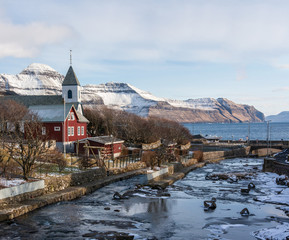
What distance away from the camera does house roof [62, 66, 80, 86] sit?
76.6 m

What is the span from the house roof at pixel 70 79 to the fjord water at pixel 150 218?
4852 centimetres

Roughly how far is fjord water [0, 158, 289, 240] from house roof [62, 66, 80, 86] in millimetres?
48515

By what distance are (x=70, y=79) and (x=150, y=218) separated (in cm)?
5956

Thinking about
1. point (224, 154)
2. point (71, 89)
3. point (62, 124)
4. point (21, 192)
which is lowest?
point (224, 154)

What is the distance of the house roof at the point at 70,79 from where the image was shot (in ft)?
251

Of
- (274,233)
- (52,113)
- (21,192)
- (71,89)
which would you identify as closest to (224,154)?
(71,89)

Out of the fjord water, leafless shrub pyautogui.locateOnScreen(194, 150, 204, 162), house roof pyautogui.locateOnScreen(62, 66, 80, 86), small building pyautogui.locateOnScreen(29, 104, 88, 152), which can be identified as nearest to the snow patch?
the fjord water

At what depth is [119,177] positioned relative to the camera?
3706 centimetres

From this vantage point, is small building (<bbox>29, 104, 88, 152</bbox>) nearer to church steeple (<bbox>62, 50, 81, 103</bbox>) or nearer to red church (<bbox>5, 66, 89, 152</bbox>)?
red church (<bbox>5, 66, 89, 152</bbox>)

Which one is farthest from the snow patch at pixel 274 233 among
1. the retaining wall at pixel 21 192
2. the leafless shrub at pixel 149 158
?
the leafless shrub at pixel 149 158

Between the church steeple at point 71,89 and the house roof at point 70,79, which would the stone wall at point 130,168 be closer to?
the church steeple at point 71,89

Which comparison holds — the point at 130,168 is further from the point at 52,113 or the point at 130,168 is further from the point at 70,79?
the point at 70,79

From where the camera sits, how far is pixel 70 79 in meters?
77.4

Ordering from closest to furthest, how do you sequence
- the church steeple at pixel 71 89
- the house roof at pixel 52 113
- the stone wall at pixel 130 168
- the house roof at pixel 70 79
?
the stone wall at pixel 130 168, the house roof at pixel 52 113, the church steeple at pixel 71 89, the house roof at pixel 70 79
